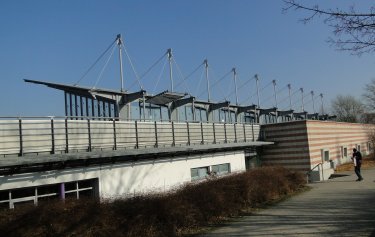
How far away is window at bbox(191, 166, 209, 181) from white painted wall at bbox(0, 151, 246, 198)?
285 millimetres

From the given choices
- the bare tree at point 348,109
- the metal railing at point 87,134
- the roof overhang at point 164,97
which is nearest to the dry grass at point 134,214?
the metal railing at point 87,134

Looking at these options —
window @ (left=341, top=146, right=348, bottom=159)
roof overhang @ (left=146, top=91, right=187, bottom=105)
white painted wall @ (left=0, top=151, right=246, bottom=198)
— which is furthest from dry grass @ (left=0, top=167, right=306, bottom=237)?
window @ (left=341, top=146, right=348, bottom=159)

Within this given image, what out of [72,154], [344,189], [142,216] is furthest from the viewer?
[344,189]

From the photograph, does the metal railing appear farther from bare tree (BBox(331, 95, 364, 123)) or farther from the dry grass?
bare tree (BBox(331, 95, 364, 123))

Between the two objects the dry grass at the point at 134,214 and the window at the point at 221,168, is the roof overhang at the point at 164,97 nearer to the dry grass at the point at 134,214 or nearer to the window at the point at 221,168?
the window at the point at 221,168

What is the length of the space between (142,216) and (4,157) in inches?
268

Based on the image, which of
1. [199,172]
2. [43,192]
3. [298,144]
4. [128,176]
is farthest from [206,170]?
[43,192]

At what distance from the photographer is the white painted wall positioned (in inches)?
612

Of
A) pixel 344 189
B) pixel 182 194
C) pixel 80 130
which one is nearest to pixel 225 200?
pixel 182 194

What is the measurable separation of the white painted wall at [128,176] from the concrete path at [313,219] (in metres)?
4.29

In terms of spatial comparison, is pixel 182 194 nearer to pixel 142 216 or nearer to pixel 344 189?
pixel 142 216

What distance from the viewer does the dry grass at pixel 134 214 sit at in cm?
968

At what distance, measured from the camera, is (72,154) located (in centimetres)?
1656

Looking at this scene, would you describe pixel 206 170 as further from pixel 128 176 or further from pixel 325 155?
pixel 325 155
